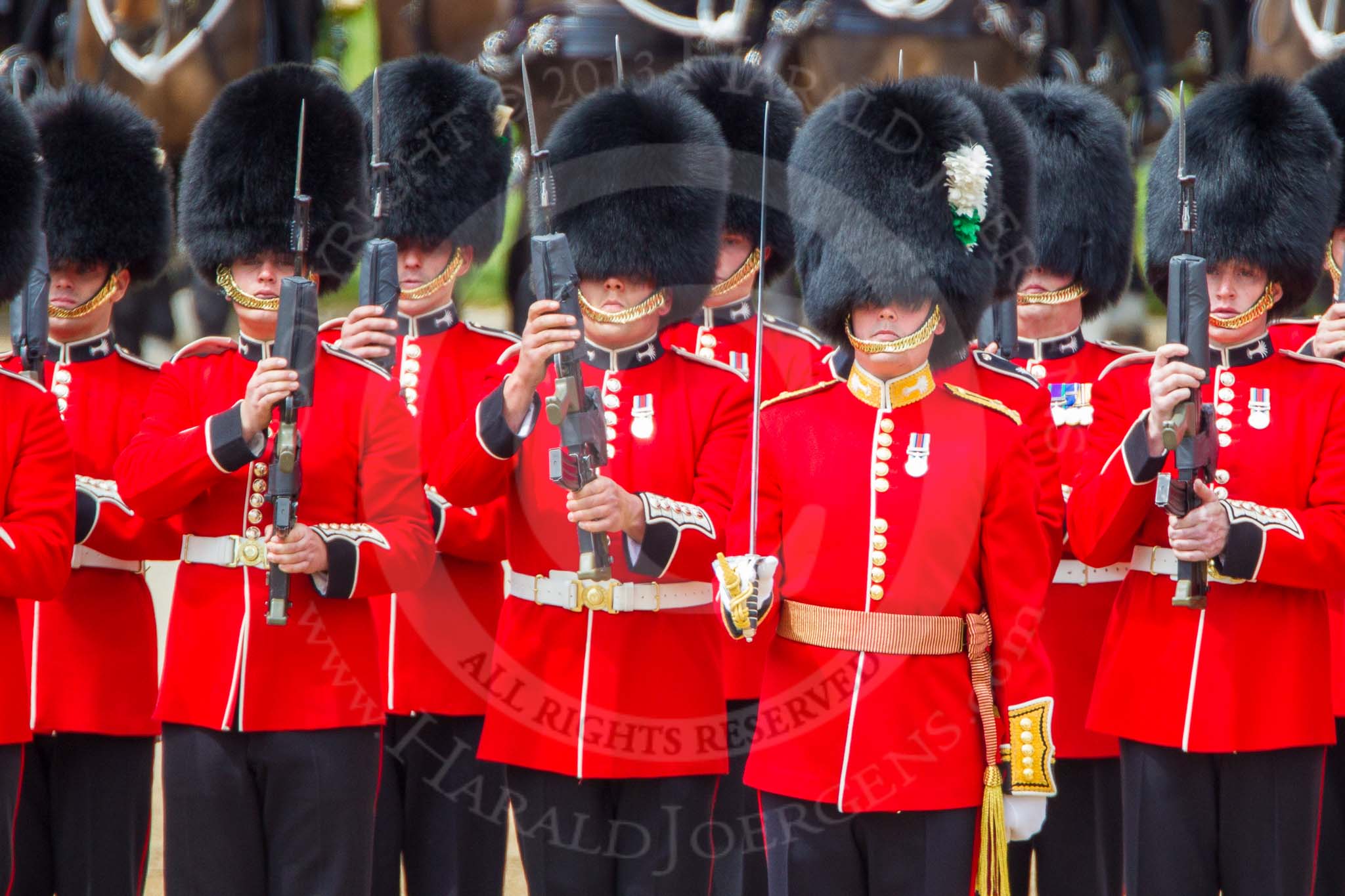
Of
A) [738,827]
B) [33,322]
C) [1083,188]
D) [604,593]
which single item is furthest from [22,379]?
[1083,188]

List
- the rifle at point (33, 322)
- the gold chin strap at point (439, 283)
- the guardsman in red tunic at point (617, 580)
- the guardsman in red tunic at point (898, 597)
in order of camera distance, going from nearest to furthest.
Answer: the guardsman in red tunic at point (898, 597)
the guardsman in red tunic at point (617, 580)
the rifle at point (33, 322)
the gold chin strap at point (439, 283)

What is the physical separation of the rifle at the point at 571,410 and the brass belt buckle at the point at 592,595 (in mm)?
105

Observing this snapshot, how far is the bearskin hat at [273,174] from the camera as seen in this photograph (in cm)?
399

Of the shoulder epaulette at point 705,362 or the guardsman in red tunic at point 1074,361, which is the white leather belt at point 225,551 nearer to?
the shoulder epaulette at point 705,362

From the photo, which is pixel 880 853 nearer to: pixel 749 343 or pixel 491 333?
pixel 749 343

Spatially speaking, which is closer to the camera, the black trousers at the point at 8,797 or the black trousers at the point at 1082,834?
the black trousers at the point at 8,797

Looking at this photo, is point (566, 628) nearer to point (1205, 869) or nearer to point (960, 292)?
point (960, 292)

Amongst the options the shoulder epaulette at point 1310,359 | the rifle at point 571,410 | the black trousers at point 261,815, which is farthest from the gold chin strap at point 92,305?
the shoulder epaulette at point 1310,359

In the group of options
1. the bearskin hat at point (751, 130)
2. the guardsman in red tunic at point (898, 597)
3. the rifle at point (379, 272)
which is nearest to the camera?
the guardsman in red tunic at point (898, 597)

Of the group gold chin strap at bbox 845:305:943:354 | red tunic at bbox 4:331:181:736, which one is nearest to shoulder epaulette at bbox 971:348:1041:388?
gold chin strap at bbox 845:305:943:354

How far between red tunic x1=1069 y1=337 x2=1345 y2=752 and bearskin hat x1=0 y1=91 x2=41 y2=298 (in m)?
1.91

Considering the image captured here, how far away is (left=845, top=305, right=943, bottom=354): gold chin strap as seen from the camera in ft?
11.4

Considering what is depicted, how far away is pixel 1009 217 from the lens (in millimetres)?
4188

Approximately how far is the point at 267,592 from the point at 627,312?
809 mm
